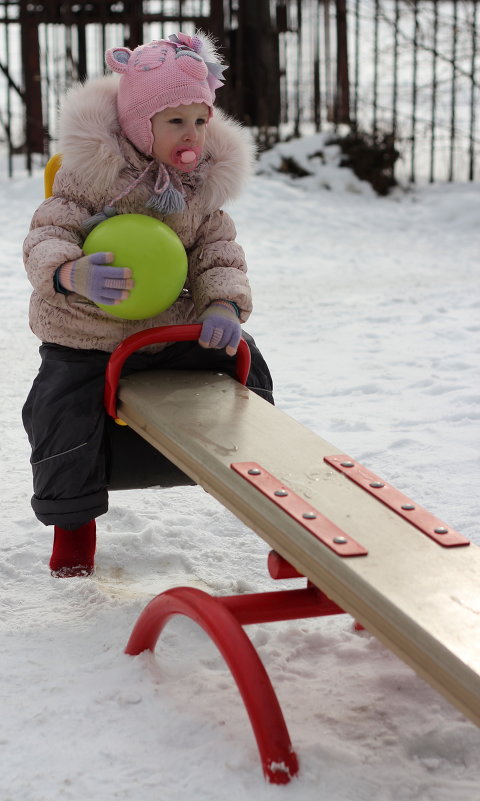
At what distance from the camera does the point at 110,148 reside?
2508mm

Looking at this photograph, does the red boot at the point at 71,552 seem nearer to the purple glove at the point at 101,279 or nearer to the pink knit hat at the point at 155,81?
the purple glove at the point at 101,279

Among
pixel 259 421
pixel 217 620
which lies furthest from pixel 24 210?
pixel 217 620

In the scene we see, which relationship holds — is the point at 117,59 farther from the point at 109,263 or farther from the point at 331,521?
the point at 331,521

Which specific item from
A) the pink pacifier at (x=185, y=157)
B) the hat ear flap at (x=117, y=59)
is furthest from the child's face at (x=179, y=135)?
the hat ear flap at (x=117, y=59)

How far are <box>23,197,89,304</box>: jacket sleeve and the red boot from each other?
61cm

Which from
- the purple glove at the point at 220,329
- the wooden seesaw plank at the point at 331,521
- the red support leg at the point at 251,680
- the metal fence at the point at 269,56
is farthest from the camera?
the metal fence at the point at 269,56

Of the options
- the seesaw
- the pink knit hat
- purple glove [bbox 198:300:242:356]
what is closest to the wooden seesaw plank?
the seesaw

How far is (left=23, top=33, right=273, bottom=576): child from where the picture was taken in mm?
2510

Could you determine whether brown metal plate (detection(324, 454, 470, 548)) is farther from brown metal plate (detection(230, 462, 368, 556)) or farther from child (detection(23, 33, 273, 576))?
child (detection(23, 33, 273, 576))

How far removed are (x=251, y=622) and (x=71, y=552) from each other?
786mm

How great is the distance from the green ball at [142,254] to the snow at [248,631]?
2.38 ft

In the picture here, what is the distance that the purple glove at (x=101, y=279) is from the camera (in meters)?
2.38

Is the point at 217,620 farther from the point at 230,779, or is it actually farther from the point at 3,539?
the point at 3,539

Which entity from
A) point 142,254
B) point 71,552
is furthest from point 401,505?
point 71,552
